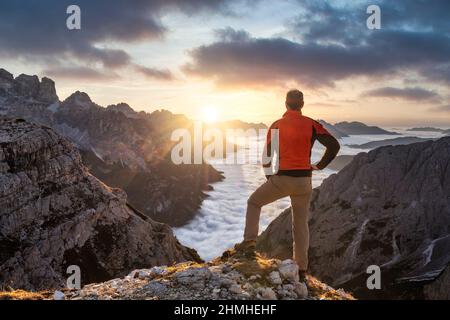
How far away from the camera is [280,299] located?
32.3 ft

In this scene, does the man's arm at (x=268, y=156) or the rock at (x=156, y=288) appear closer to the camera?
the rock at (x=156, y=288)

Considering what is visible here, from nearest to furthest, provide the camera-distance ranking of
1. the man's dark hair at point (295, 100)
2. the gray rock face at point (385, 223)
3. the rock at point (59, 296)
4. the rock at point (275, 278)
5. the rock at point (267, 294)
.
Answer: the rock at point (267, 294), the rock at point (59, 296), the rock at point (275, 278), the man's dark hair at point (295, 100), the gray rock face at point (385, 223)

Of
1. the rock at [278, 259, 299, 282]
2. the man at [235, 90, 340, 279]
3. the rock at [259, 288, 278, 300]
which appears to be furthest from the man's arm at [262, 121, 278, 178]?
the rock at [259, 288, 278, 300]

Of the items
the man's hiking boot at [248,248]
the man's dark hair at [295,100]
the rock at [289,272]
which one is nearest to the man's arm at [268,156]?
the man's dark hair at [295,100]

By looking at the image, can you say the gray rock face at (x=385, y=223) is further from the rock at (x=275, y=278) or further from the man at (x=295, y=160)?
the rock at (x=275, y=278)

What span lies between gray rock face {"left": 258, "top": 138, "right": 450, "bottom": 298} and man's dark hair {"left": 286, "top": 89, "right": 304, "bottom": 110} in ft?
178

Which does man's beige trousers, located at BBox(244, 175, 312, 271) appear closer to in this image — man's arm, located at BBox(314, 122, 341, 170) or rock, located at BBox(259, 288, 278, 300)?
man's arm, located at BBox(314, 122, 341, 170)

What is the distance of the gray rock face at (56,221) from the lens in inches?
1585

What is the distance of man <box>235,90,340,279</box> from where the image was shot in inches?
428

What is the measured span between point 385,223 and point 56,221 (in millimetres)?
61693

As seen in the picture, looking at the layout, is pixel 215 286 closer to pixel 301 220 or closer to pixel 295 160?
pixel 301 220

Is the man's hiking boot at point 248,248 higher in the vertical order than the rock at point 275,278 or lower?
higher

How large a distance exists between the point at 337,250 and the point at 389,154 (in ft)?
110

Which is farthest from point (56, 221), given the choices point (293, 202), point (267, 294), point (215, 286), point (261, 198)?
point (267, 294)
